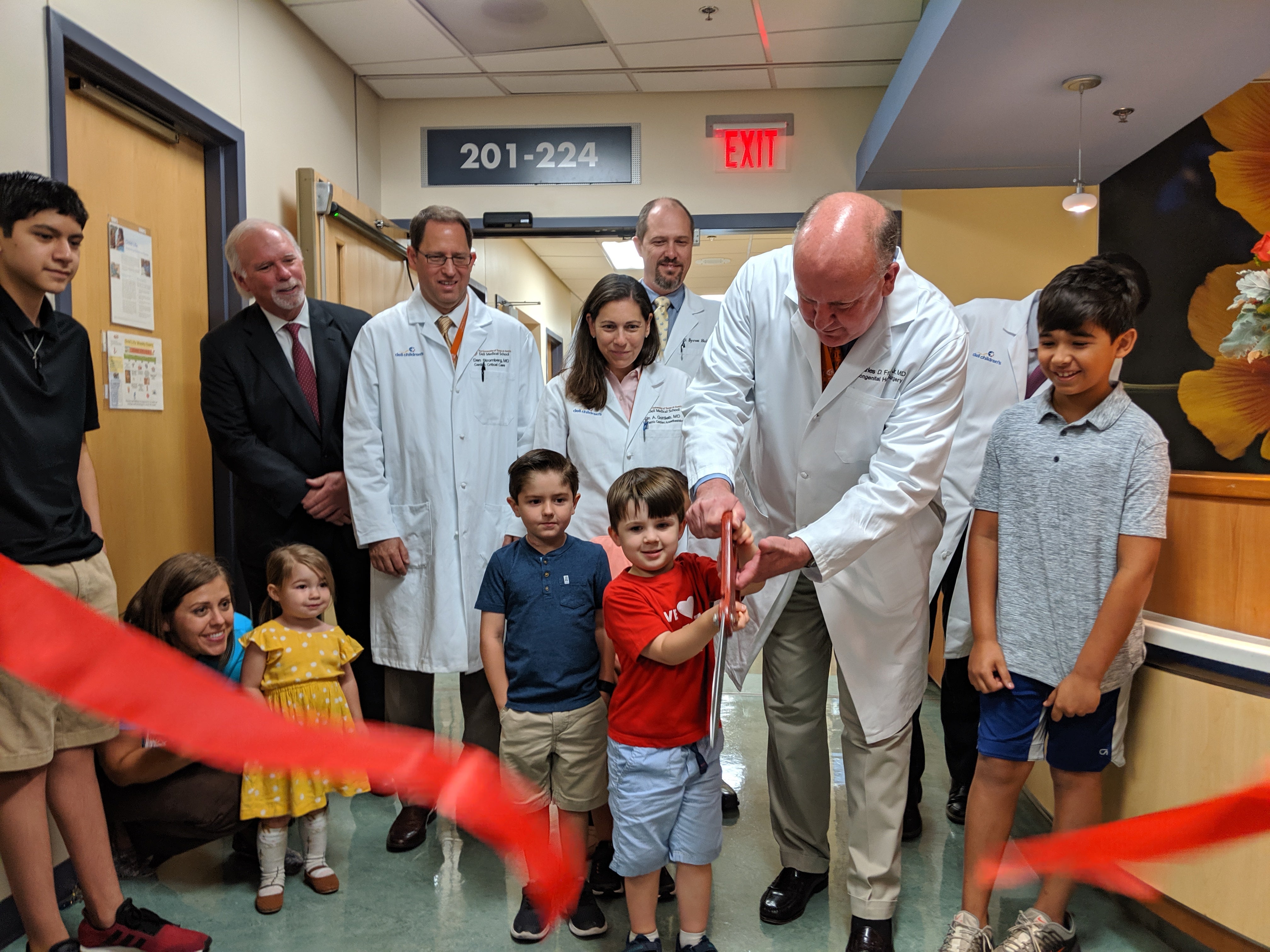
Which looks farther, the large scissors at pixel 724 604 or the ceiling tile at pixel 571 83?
the ceiling tile at pixel 571 83

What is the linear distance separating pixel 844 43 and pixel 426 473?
286 cm

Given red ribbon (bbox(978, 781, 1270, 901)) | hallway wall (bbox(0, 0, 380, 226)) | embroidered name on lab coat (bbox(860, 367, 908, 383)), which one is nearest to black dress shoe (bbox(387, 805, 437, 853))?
red ribbon (bbox(978, 781, 1270, 901))

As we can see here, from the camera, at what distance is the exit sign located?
4.48 meters

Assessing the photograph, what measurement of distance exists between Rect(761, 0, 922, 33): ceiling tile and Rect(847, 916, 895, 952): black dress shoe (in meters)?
3.31

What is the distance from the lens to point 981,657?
181cm

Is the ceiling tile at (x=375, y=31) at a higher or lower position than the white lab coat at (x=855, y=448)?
higher

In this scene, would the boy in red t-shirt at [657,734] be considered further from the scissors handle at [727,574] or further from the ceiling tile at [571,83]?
the ceiling tile at [571,83]

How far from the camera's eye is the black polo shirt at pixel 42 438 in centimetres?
168

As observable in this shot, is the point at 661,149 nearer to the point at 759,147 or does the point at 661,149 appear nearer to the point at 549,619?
the point at 759,147

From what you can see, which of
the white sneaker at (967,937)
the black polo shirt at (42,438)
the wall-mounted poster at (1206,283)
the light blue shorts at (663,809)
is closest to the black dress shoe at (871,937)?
the white sneaker at (967,937)

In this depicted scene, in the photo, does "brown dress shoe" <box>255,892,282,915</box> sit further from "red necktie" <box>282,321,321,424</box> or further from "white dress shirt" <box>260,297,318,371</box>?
"white dress shirt" <box>260,297,318,371</box>

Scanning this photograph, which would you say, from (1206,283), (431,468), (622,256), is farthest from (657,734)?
(622,256)

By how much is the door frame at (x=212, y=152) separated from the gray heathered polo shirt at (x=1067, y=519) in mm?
2289

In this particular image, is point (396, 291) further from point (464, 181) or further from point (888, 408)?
point (888, 408)
